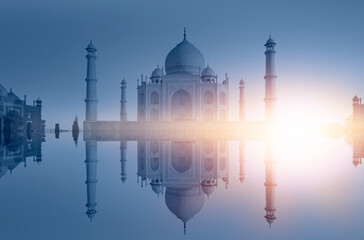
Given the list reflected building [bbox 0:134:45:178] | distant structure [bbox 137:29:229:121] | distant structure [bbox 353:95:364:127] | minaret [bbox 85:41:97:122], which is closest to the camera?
reflected building [bbox 0:134:45:178]

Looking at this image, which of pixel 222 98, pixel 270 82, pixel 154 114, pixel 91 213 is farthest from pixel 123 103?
pixel 91 213

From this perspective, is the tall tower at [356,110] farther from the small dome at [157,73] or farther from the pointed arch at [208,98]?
the small dome at [157,73]

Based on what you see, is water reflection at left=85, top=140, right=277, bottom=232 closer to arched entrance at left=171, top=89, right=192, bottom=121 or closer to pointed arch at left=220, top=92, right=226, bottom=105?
arched entrance at left=171, top=89, right=192, bottom=121

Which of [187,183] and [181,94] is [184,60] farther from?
[187,183]

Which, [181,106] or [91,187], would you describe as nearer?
[91,187]

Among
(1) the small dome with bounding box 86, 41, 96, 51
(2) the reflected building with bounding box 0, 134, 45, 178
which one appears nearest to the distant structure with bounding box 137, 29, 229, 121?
(1) the small dome with bounding box 86, 41, 96, 51

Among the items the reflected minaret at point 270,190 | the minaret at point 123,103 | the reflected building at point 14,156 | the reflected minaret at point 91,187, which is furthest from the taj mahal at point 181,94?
the reflected minaret at point 270,190
